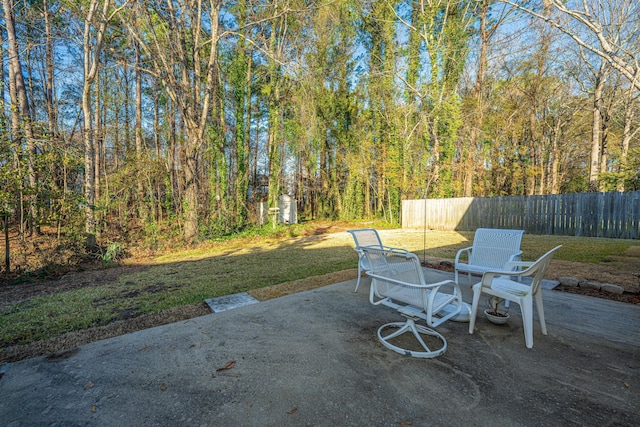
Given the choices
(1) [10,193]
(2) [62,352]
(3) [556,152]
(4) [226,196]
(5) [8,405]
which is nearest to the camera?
(5) [8,405]

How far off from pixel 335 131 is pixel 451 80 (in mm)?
6925

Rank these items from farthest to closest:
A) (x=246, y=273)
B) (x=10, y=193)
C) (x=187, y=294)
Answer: (x=246, y=273), (x=10, y=193), (x=187, y=294)

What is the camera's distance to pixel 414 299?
1944 mm

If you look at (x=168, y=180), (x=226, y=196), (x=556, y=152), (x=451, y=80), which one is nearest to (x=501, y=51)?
(x=451, y=80)

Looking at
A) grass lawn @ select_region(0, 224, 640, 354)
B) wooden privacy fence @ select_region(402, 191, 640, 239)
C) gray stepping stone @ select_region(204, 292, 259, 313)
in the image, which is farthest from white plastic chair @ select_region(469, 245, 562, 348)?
wooden privacy fence @ select_region(402, 191, 640, 239)

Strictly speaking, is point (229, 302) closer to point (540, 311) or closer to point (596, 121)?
point (540, 311)

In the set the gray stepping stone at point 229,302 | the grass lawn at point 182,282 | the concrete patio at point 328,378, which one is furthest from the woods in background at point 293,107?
the gray stepping stone at point 229,302

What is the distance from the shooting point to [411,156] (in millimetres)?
14172

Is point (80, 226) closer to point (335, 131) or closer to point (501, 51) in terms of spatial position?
point (335, 131)

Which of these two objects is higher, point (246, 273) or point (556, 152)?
point (556, 152)

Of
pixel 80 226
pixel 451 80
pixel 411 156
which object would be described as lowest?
pixel 80 226

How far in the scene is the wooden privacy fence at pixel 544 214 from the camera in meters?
8.27

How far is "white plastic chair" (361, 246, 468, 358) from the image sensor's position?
1835 millimetres

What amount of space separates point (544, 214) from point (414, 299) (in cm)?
1102
